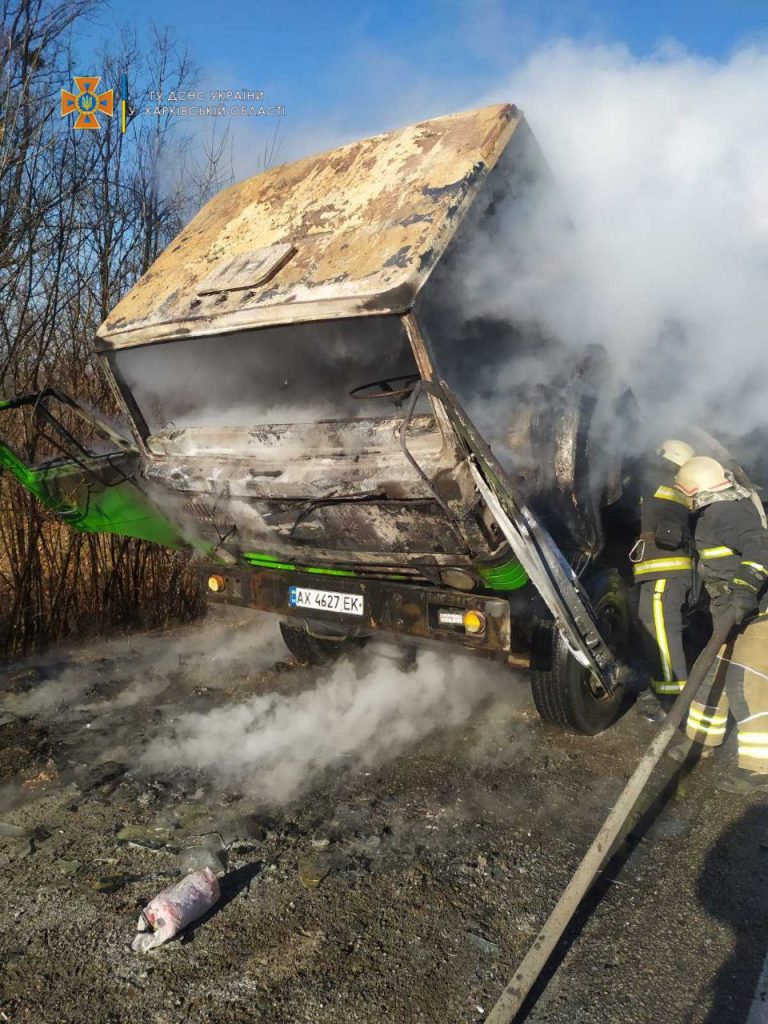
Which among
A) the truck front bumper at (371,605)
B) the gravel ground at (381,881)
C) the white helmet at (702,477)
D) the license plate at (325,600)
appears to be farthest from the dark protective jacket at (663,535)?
the license plate at (325,600)

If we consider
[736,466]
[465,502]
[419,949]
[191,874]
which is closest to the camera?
[419,949]

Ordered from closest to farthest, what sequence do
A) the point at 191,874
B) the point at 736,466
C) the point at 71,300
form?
the point at 191,874 < the point at 736,466 < the point at 71,300

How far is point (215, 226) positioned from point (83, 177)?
10.7 ft

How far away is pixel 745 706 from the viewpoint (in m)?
3.48

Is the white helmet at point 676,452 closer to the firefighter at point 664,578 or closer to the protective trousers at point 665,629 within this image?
the firefighter at point 664,578

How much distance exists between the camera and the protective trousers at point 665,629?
3.98 meters

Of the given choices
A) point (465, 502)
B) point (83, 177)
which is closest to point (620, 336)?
point (465, 502)

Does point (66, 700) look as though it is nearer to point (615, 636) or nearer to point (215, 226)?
point (215, 226)

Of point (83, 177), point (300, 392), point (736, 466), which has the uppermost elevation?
point (83, 177)

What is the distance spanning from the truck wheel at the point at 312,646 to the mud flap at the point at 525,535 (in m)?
1.89

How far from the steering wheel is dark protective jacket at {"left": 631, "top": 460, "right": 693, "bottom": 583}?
6.00 feet

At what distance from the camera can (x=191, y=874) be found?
2521 millimetres

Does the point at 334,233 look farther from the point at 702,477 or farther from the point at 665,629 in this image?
the point at 665,629

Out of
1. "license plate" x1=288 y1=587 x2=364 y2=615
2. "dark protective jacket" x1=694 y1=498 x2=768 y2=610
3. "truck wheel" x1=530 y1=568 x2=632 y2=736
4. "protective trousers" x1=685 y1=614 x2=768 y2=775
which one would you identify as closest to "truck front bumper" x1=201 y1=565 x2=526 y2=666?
"license plate" x1=288 y1=587 x2=364 y2=615
